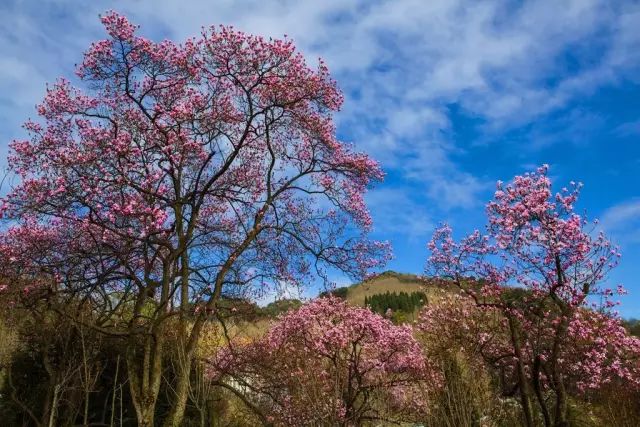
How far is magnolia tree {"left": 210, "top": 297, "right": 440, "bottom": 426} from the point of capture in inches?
507

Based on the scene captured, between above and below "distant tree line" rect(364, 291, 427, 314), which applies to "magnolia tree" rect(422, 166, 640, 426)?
below

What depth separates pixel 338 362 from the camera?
12609mm

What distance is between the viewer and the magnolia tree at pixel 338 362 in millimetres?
12883

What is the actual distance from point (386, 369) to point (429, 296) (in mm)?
2412

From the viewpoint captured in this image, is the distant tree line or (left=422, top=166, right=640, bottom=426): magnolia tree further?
the distant tree line

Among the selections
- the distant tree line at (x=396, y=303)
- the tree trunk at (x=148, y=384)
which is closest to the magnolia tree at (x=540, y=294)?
the tree trunk at (x=148, y=384)

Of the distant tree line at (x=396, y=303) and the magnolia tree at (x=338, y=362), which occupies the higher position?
the distant tree line at (x=396, y=303)

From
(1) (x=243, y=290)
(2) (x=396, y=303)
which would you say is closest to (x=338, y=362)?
(1) (x=243, y=290)

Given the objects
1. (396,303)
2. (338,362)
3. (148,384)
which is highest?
(396,303)

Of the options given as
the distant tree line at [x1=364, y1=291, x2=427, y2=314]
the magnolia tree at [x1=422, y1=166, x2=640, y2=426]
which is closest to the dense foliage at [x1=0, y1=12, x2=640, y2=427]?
the magnolia tree at [x1=422, y1=166, x2=640, y2=426]

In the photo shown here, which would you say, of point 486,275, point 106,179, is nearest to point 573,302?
point 486,275

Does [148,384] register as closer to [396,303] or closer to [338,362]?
[338,362]

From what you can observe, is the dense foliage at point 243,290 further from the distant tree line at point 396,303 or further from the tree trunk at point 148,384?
the distant tree line at point 396,303

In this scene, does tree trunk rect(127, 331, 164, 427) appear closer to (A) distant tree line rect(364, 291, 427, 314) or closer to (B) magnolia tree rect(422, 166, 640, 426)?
(B) magnolia tree rect(422, 166, 640, 426)
